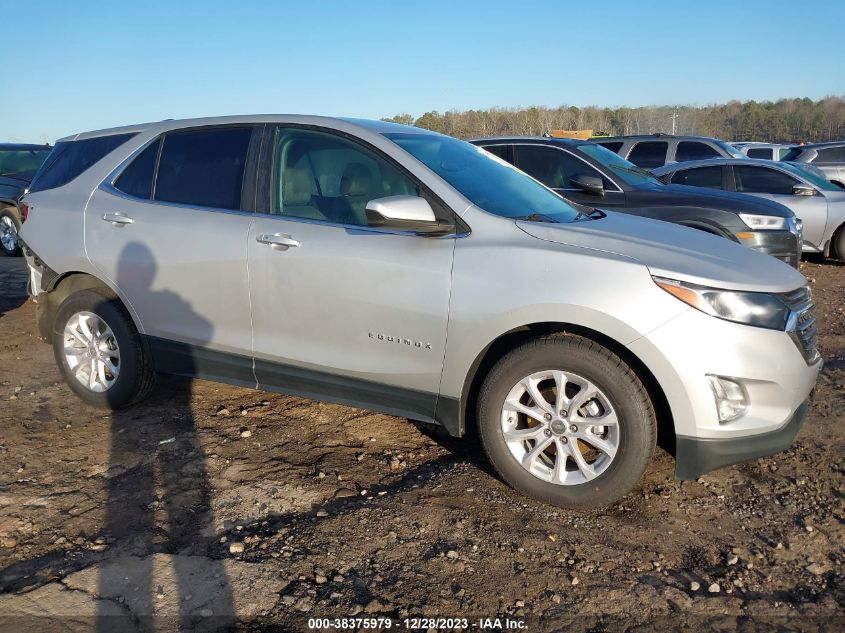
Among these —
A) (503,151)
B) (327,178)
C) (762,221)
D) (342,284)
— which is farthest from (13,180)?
(762,221)

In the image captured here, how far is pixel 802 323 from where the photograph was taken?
319 cm

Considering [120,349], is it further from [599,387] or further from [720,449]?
[720,449]

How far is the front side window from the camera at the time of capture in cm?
367

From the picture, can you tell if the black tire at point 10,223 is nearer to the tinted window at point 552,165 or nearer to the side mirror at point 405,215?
the tinted window at point 552,165

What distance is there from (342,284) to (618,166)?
16.2 feet

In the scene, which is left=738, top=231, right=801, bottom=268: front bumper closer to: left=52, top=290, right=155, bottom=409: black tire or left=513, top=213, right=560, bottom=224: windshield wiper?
left=513, top=213, right=560, bottom=224: windshield wiper

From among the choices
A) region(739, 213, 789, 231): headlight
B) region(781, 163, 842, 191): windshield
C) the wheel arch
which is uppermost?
region(781, 163, 842, 191): windshield

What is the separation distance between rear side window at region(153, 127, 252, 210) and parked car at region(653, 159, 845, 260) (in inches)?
289

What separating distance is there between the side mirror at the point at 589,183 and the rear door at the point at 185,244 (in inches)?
143

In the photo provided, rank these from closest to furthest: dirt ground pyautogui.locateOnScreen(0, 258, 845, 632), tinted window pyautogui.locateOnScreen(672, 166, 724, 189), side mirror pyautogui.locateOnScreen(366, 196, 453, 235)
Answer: dirt ground pyautogui.locateOnScreen(0, 258, 845, 632) < side mirror pyautogui.locateOnScreen(366, 196, 453, 235) < tinted window pyautogui.locateOnScreen(672, 166, 724, 189)

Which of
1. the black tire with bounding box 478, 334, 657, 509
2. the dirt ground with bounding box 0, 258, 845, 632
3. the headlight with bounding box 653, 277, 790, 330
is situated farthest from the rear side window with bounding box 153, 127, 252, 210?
the headlight with bounding box 653, 277, 790, 330

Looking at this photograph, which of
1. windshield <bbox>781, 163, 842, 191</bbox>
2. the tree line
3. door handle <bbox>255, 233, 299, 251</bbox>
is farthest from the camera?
the tree line

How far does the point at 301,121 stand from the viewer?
13.0ft

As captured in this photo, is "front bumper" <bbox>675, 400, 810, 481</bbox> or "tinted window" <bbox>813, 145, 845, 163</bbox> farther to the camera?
"tinted window" <bbox>813, 145, 845, 163</bbox>
